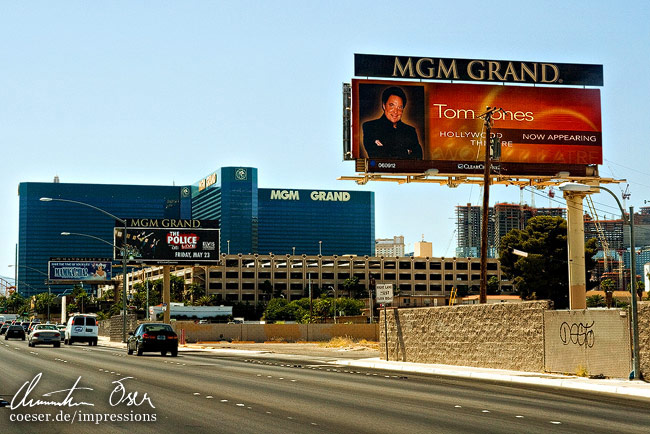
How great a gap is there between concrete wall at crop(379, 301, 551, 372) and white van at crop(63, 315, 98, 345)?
3025 cm

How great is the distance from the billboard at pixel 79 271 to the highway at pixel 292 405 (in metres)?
97.8

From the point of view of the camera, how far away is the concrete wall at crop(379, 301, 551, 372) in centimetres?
2733

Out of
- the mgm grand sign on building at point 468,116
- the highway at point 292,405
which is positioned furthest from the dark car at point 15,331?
the highway at point 292,405

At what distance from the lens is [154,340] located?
41.3 m

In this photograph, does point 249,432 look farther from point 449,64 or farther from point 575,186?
point 449,64

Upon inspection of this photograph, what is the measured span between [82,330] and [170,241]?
Answer: 22510 millimetres

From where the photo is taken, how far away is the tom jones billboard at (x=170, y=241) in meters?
81.1

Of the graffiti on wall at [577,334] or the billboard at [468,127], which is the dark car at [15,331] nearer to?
the billboard at [468,127]

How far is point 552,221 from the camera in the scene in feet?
298

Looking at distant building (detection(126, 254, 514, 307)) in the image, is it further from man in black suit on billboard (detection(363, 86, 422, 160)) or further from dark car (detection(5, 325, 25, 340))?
man in black suit on billboard (detection(363, 86, 422, 160))

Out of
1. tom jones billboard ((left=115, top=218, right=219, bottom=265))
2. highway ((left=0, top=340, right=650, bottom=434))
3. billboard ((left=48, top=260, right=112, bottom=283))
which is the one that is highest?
tom jones billboard ((left=115, top=218, right=219, bottom=265))

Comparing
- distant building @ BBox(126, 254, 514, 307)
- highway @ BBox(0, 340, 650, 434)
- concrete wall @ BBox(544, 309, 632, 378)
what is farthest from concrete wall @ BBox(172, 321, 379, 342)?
distant building @ BBox(126, 254, 514, 307)

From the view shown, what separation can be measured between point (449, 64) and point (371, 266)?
5546 inches

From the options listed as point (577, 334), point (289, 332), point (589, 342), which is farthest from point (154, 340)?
point (289, 332)
